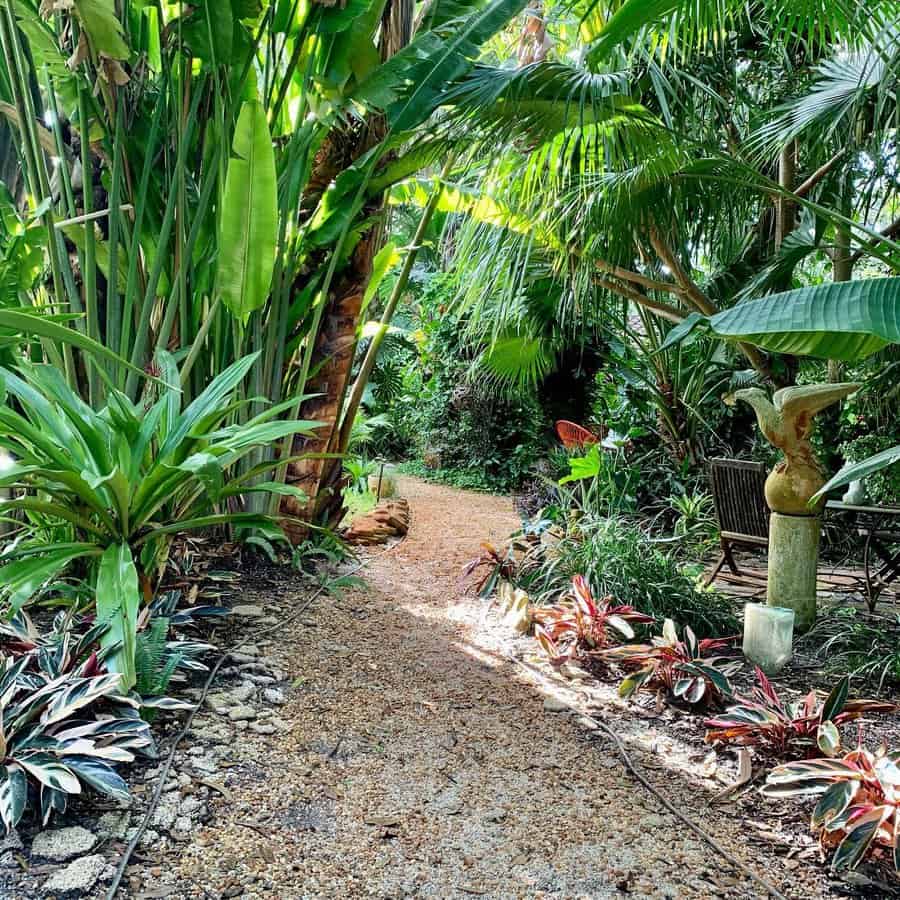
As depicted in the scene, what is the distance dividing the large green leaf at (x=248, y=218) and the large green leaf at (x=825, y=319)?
5.36ft

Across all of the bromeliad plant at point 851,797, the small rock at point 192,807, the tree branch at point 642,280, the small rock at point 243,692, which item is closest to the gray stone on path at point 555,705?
the bromeliad plant at point 851,797

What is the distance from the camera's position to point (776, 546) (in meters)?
3.69

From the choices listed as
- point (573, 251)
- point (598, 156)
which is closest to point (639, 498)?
point (573, 251)

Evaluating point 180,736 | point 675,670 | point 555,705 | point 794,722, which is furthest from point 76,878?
point 675,670

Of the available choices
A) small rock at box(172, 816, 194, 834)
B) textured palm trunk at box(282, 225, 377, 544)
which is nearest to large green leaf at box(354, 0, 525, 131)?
textured palm trunk at box(282, 225, 377, 544)

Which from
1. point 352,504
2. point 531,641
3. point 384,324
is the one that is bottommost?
point 352,504

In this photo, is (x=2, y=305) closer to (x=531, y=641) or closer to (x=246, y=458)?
(x=246, y=458)

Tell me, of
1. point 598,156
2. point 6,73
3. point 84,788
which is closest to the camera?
point 84,788

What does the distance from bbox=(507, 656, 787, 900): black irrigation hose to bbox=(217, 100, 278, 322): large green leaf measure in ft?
6.49

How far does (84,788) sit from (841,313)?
2354mm

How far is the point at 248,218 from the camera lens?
2.71 m

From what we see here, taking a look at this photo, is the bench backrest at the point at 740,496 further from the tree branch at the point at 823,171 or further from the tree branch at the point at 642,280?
the tree branch at the point at 823,171

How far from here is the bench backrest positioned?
14.5 feet

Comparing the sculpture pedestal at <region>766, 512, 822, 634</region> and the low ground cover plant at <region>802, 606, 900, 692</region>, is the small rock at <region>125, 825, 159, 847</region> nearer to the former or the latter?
the low ground cover plant at <region>802, 606, 900, 692</region>
